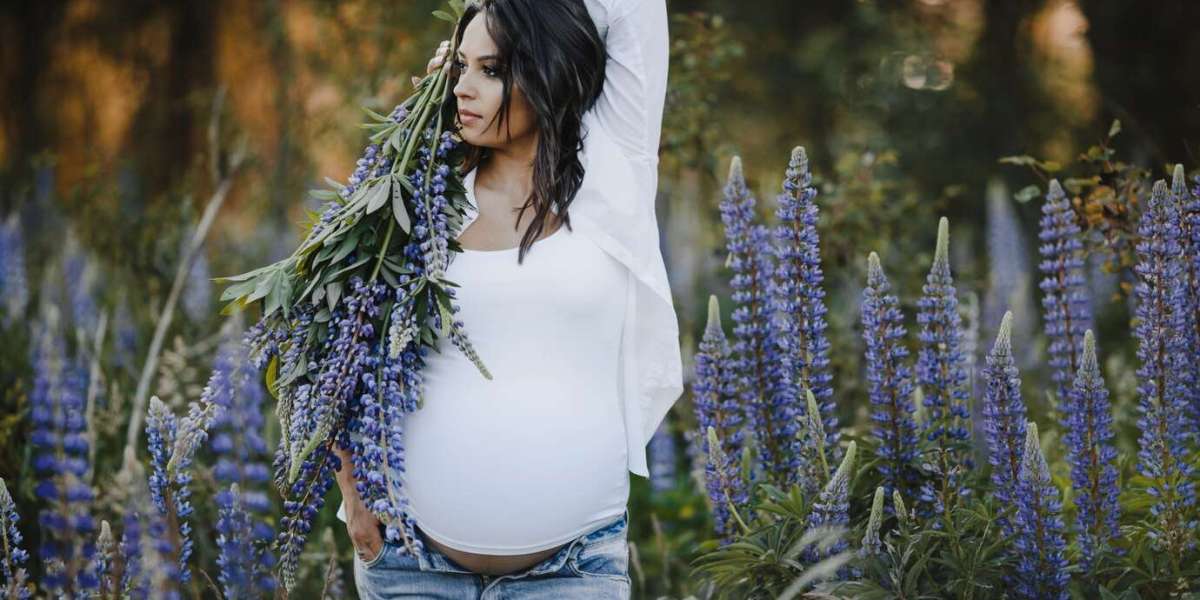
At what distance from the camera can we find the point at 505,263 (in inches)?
90.0

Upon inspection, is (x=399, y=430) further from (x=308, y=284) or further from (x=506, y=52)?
(x=506, y=52)

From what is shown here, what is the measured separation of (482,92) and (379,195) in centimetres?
30

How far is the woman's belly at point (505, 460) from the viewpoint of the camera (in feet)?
7.36

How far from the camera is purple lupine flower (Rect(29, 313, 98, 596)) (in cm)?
313

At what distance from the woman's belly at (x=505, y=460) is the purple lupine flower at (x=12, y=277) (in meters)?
3.24

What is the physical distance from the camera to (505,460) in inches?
88.4

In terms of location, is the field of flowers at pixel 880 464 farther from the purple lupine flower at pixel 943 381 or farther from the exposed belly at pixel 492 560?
the exposed belly at pixel 492 560

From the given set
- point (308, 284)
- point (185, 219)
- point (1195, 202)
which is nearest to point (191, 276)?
point (185, 219)

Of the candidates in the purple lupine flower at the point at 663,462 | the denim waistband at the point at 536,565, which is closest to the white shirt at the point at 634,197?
the denim waistband at the point at 536,565

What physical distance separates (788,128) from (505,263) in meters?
7.10

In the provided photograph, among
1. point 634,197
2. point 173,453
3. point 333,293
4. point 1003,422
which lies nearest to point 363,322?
point 333,293

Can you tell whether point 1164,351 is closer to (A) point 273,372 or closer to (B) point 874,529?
(B) point 874,529

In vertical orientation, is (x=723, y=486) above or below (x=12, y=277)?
below

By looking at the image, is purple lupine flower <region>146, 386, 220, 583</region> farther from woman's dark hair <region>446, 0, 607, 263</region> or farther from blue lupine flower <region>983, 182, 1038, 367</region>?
blue lupine flower <region>983, 182, 1038, 367</region>
